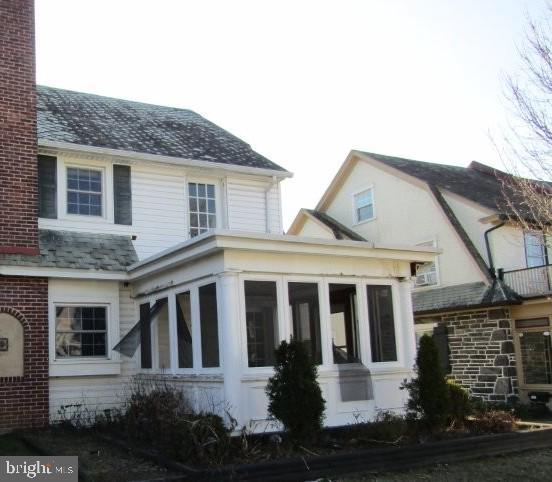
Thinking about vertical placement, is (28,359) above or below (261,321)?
below

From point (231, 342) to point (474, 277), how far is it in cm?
1119

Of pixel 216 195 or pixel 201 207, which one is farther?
pixel 216 195

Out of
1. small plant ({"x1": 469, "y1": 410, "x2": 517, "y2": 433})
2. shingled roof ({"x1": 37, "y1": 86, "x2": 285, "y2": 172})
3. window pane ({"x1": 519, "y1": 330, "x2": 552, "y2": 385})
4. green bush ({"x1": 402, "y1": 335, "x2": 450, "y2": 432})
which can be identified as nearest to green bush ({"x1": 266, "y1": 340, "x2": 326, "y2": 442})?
green bush ({"x1": 402, "y1": 335, "x2": 450, "y2": 432})

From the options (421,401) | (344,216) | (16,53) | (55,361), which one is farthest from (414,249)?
Result: (344,216)

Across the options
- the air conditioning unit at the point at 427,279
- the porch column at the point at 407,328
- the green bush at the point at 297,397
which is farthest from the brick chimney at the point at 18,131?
the air conditioning unit at the point at 427,279

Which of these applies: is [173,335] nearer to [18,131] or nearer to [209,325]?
[209,325]

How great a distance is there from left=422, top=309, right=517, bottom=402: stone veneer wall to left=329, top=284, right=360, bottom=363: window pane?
26.5 feet

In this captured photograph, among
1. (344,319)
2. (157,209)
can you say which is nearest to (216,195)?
(157,209)

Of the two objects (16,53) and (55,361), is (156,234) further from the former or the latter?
(16,53)

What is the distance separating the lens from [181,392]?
35.5ft

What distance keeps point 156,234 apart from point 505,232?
10109 mm

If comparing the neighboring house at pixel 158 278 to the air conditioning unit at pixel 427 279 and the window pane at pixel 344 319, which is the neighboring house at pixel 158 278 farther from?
the air conditioning unit at pixel 427 279

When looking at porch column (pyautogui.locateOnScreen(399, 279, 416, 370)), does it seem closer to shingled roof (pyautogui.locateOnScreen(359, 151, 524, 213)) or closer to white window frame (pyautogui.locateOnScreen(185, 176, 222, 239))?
white window frame (pyautogui.locateOnScreen(185, 176, 222, 239))

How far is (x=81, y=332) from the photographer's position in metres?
13.0
